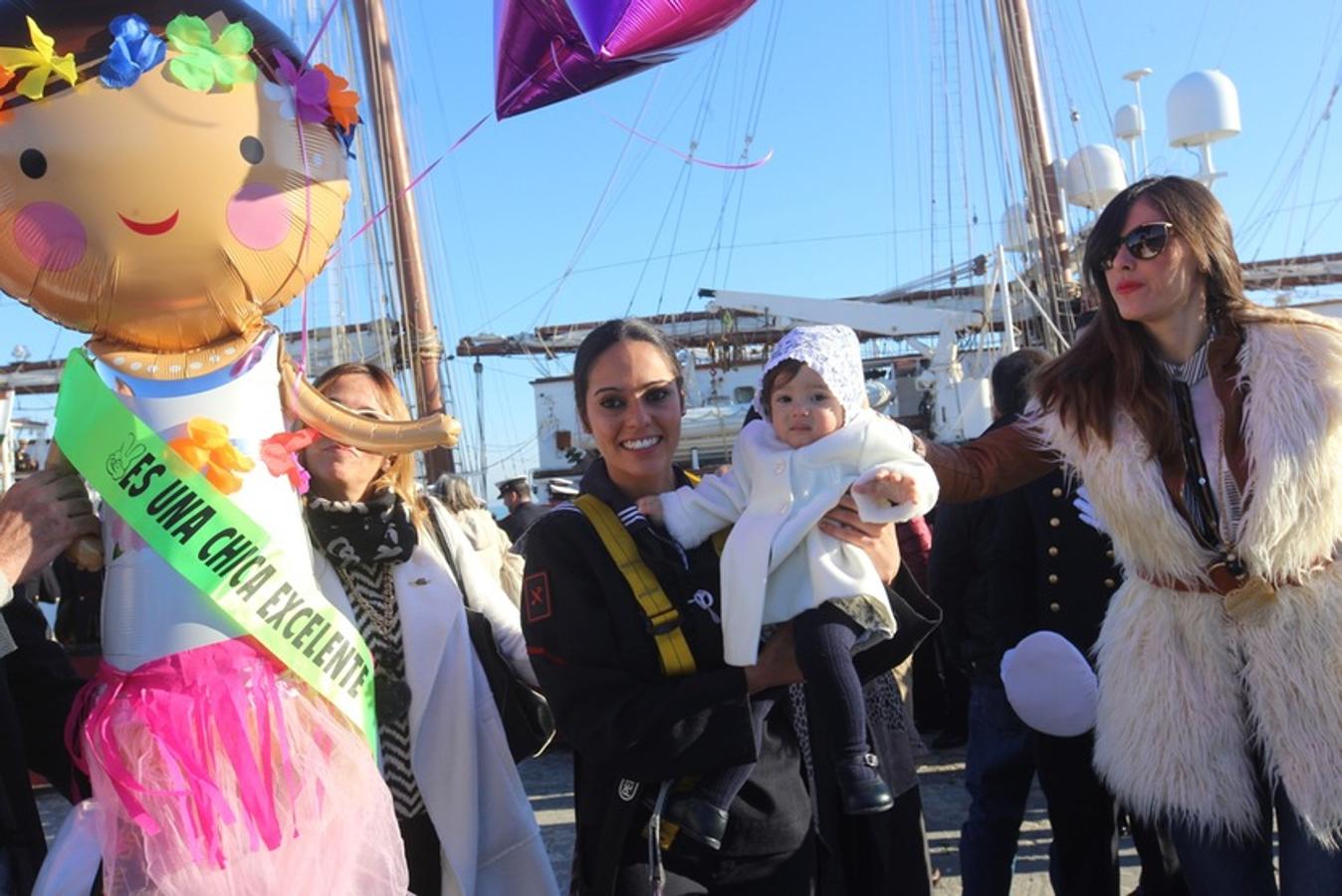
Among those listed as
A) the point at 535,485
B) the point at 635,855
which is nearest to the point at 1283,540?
the point at 635,855

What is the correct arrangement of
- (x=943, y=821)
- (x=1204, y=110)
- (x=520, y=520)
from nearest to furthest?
(x=943, y=821)
(x=520, y=520)
(x=1204, y=110)

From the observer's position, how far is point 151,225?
188 cm

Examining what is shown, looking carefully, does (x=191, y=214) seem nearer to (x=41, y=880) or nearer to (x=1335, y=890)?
(x=41, y=880)

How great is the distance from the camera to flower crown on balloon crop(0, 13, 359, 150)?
1769 mm

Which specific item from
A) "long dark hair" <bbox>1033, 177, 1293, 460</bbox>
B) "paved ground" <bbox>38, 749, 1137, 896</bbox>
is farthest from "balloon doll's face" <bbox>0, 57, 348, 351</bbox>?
"paved ground" <bbox>38, 749, 1137, 896</bbox>

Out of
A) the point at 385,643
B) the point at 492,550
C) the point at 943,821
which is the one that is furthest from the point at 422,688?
the point at 943,821

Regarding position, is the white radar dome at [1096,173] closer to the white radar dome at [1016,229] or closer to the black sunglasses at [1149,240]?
the white radar dome at [1016,229]

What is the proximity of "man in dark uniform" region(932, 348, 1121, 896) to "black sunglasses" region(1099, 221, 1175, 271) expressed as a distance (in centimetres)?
84

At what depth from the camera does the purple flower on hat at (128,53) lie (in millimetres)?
1806

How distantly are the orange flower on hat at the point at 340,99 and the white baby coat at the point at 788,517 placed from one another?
106 centimetres

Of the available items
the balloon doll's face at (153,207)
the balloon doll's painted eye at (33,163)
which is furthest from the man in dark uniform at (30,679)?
the balloon doll's painted eye at (33,163)

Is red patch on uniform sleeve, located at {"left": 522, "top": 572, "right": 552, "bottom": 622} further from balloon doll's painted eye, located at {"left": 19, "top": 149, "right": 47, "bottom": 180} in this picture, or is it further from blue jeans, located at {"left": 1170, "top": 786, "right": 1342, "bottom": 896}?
blue jeans, located at {"left": 1170, "top": 786, "right": 1342, "bottom": 896}

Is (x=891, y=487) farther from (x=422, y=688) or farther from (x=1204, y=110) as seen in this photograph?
(x=1204, y=110)

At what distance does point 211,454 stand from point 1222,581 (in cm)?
202
